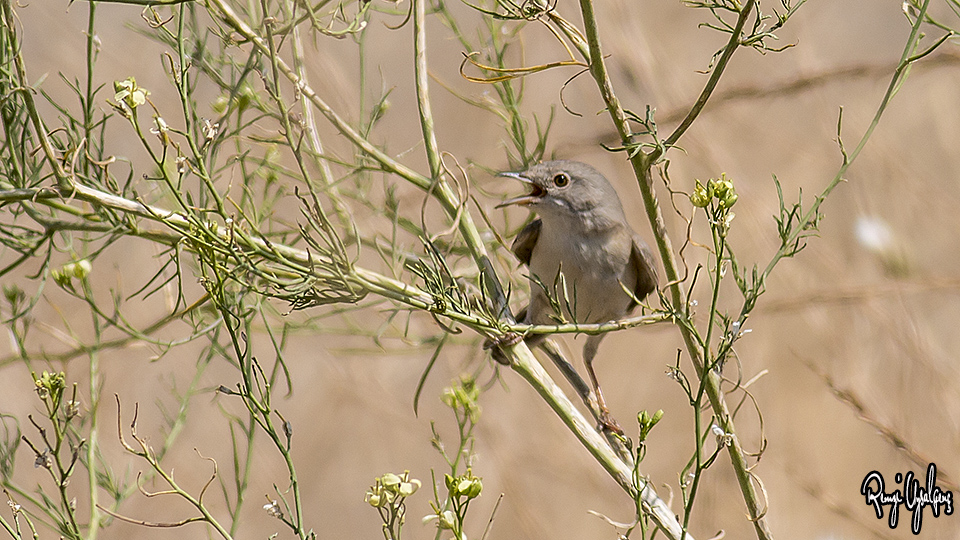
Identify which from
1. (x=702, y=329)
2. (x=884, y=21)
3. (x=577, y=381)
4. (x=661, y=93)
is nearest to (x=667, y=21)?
(x=884, y=21)

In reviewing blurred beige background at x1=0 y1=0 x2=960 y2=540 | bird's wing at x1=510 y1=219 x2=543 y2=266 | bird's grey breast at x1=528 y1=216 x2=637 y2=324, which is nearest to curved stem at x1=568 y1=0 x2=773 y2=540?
bird's grey breast at x1=528 y1=216 x2=637 y2=324

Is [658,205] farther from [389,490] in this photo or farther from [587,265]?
[587,265]

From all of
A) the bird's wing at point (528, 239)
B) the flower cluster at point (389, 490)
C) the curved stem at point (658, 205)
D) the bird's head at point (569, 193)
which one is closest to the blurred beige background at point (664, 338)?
the bird's head at point (569, 193)

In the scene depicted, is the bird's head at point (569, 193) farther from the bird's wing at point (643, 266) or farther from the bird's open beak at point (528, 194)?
the bird's wing at point (643, 266)

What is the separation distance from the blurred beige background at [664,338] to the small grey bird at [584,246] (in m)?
0.39

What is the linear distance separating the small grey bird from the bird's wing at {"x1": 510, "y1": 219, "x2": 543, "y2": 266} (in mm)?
11

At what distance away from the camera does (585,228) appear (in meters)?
4.07

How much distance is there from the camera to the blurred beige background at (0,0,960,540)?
487 centimetres

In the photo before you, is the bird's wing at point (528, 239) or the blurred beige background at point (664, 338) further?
the blurred beige background at point (664, 338)

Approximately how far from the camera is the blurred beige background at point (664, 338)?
487 cm

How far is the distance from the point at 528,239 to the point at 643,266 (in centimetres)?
54

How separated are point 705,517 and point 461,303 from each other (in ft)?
9.90

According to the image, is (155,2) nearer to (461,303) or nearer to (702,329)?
(461,303)

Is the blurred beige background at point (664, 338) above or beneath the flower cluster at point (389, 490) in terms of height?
above
